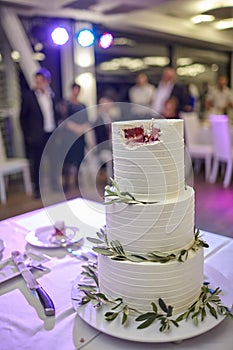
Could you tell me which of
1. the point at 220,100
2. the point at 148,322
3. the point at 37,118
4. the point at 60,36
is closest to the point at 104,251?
the point at 148,322

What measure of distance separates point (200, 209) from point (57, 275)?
2889 mm

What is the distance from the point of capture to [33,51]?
5.50 m

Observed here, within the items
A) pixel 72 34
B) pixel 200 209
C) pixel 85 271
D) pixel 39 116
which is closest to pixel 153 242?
pixel 85 271

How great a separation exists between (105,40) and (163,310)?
5902mm

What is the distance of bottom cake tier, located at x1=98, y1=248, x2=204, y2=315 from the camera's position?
815mm

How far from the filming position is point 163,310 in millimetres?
792

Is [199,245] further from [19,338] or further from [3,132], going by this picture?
[3,132]

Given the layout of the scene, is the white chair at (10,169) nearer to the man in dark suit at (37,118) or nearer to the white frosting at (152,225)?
the man in dark suit at (37,118)

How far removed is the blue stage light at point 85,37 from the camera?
5520 millimetres

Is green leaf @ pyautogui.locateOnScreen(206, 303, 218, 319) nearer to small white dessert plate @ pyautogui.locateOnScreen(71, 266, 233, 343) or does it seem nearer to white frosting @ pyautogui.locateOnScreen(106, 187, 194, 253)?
small white dessert plate @ pyautogui.locateOnScreen(71, 266, 233, 343)

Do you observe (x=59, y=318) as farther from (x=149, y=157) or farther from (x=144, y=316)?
(x=149, y=157)

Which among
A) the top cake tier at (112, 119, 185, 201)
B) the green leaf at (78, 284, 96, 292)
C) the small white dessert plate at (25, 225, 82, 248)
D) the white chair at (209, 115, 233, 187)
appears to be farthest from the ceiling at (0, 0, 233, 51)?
the green leaf at (78, 284, 96, 292)

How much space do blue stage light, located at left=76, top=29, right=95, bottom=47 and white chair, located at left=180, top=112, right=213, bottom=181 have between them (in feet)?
6.25

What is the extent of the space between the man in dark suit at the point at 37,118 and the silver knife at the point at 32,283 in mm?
3381
